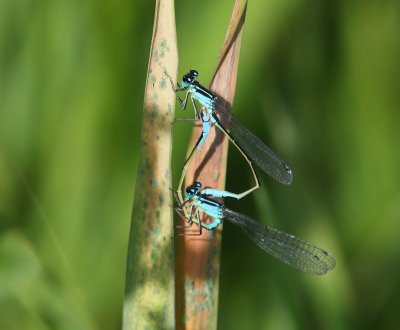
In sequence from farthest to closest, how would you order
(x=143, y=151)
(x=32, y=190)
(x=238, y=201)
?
(x=238, y=201) → (x=32, y=190) → (x=143, y=151)

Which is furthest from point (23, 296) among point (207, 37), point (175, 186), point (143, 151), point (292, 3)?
point (292, 3)

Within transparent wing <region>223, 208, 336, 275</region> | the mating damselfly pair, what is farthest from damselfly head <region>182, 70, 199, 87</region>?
transparent wing <region>223, 208, 336, 275</region>

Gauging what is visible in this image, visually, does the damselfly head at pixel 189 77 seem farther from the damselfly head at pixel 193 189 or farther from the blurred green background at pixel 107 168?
the damselfly head at pixel 193 189

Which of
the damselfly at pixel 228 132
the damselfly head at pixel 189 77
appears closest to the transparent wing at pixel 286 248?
the damselfly at pixel 228 132

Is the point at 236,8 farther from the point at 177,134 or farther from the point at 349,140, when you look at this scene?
the point at 349,140

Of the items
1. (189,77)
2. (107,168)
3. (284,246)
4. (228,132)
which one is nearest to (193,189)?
(228,132)

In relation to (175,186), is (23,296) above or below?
below
